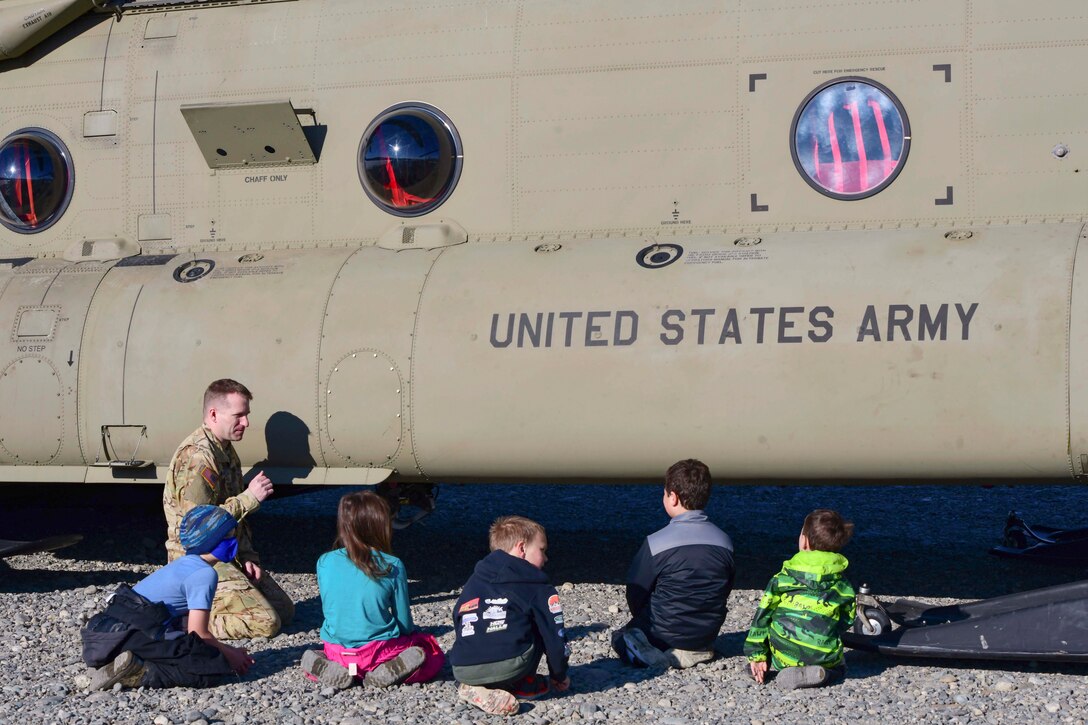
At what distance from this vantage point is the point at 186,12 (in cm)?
757

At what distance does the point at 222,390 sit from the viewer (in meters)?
6.16

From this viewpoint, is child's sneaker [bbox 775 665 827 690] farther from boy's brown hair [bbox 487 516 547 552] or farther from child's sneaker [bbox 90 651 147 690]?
child's sneaker [bbox 90 651 147 690]

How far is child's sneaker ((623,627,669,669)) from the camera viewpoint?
18.0ft

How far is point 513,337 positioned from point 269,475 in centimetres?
154

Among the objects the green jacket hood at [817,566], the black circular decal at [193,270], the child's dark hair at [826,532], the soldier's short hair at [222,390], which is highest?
the black circular decal at [193,270]

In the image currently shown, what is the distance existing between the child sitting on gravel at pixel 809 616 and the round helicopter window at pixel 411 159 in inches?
117

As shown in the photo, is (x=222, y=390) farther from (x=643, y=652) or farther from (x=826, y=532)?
(x=826, y=532)

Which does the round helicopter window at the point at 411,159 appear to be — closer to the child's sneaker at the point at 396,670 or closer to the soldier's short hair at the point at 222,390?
the soldier's short hair at the point at 222,390

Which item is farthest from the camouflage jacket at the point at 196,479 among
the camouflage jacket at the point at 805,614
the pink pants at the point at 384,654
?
the camouflage jacket at the point at 805,614

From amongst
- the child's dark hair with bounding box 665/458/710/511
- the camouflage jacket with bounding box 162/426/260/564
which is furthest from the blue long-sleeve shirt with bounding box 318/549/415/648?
the child's dark hair with bounding box 665/458/710/511

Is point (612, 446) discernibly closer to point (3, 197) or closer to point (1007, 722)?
point (1007, 722)

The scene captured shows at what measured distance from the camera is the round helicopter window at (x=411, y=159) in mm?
7012

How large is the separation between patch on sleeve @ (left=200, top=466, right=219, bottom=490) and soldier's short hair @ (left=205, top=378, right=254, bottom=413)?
1.01 ft

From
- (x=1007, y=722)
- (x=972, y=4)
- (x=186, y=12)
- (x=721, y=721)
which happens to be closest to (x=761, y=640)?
(x=721, y=721)
